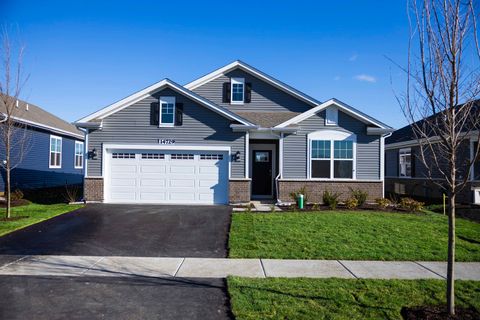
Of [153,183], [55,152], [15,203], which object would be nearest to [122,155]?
[153,183]

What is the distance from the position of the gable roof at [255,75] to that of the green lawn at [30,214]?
9.00 meters

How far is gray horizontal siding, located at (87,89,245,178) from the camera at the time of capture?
15.3m

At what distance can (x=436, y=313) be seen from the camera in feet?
15.5

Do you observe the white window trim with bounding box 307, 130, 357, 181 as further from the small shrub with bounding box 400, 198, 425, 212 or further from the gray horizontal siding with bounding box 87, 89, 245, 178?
the gray horizontal siding with bounding box 87, 89, 245, 178

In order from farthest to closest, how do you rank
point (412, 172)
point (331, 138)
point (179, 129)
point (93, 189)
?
point (412, 172) → point (331, 138) → point (179, 129) → point (93, 189)

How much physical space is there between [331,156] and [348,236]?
7130 mm

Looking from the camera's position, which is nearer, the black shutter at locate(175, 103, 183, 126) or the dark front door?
the black shutter at locate(175, 103, 183, 126)

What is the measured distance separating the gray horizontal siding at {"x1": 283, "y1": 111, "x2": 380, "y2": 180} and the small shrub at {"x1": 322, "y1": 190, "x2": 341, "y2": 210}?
4.48 feet

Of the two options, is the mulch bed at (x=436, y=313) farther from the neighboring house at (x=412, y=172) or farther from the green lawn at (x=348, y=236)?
the neighboring house at (x=412, y=172)

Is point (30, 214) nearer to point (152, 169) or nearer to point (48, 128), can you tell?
point (152, 169)

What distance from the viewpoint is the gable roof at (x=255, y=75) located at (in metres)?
19.1

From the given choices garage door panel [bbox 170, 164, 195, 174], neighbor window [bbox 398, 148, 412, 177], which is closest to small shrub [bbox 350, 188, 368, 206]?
garage door panel [bbox 170, 164, 195, 174]

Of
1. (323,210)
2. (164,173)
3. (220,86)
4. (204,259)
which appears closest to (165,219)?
(164,173)

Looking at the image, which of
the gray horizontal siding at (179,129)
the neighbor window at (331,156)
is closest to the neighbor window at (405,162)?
the neighbor window at (331,156)
